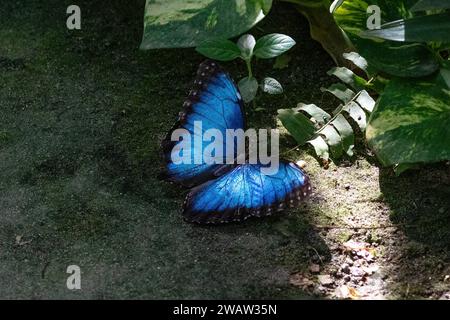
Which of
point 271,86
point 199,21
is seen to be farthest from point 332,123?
point 199,21

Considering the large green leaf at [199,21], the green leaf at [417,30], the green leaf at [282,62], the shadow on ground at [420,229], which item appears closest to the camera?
the shadow on ground at [420,229]

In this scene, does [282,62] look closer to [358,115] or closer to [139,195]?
[358,115]

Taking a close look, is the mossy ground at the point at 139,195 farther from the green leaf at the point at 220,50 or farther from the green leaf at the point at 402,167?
the green leaf at the point at 220,50

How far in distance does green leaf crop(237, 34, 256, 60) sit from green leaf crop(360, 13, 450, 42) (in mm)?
329

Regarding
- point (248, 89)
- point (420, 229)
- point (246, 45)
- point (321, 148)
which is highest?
point (246, 45)

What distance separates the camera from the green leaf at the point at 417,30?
69.7 inches

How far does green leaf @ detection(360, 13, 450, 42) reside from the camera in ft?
5.81

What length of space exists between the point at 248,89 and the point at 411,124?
0.44 m

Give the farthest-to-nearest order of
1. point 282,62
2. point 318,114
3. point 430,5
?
point 282,62
point 318,114
point 430,5

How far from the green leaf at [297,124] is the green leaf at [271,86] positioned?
8 centimetres

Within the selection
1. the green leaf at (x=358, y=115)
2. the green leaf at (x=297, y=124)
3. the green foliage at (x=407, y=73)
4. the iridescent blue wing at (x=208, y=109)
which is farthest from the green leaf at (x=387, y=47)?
the iridescent blue wing at (x=208, y=109)

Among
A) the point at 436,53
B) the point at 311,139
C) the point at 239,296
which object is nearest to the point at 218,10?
the point at 311,139

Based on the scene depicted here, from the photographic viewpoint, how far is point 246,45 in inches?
80.6

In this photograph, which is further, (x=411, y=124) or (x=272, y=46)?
(x=272, y=46)
